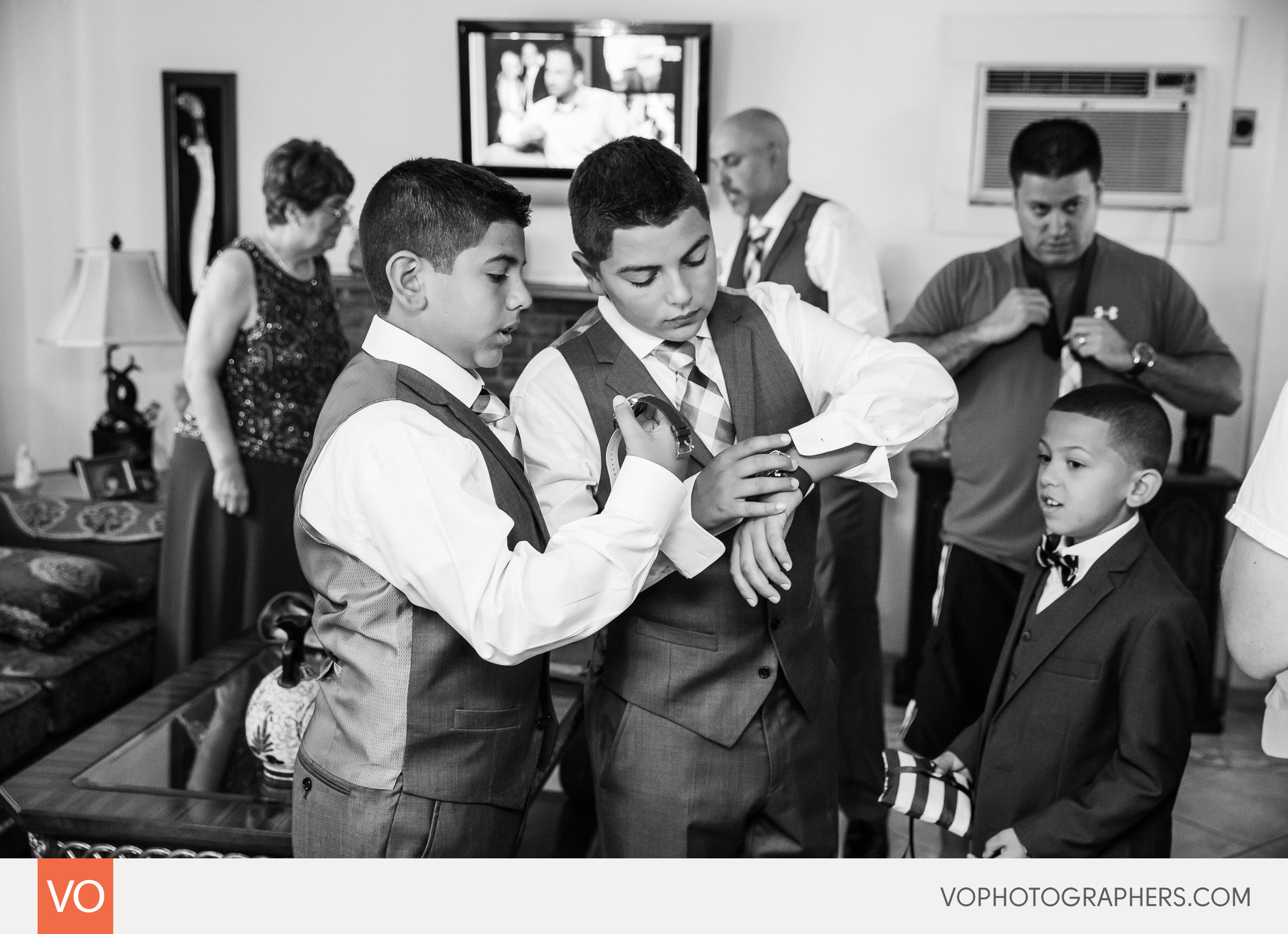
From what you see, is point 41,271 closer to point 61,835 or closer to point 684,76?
point 684,76

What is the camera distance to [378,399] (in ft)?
4.39

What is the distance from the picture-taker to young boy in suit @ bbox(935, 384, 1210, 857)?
1.70 meters

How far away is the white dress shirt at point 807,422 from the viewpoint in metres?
1.54

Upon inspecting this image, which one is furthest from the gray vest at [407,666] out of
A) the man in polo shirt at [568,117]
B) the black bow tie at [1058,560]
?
the man in polo shirt at [568,117]

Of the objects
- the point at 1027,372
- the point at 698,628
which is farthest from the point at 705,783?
the point at 1027,372

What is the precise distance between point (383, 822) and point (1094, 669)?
3.37 feet

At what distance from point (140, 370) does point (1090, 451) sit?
353 centimetres

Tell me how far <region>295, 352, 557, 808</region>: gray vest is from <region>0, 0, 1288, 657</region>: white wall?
2.89 meters

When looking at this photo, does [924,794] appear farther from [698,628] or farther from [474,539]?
[474,539]

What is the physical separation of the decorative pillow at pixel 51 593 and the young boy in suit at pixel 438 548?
1938 mm

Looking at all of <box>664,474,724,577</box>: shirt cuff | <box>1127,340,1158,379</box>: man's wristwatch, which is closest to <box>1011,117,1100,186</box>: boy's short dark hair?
<box>1127,340,1158,379</box>: man's wristwatch

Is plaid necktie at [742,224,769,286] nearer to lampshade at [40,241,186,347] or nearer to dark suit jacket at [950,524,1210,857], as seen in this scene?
dark suit jacket at [950,524,1210,857]
